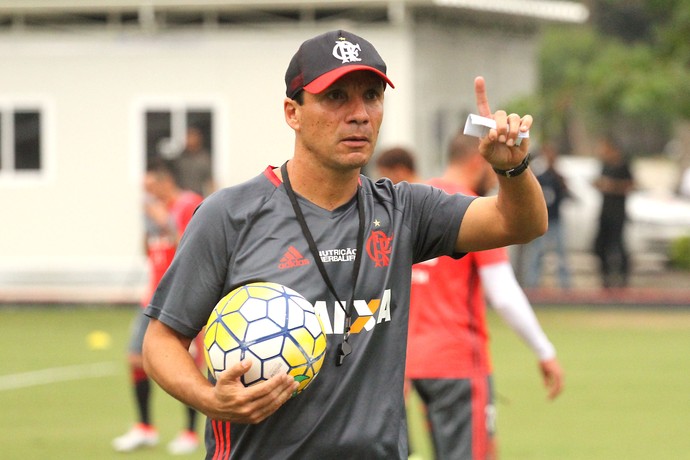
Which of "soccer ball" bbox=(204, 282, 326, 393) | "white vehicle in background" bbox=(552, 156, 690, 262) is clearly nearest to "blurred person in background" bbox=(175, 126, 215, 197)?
"white vehicle in background" bbox=(552, 156, 690, 262)

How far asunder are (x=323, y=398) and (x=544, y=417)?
8737 mm

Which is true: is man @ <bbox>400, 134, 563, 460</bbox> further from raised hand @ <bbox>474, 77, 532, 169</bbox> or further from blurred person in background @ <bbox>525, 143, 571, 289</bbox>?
blurred person in background @ <bbox>525, 143, 571, 289</bbox>

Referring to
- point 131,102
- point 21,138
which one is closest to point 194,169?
point 131,102

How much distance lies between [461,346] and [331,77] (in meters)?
3.17

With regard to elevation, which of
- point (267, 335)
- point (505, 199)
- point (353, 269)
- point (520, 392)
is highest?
point (505, 199)

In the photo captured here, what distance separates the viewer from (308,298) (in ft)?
15.1

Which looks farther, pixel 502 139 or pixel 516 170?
pixel 516 170

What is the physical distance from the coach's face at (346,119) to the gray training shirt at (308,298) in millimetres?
190

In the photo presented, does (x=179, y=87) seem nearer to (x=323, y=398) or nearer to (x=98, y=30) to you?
(x=98, y=30)

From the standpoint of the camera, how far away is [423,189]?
5012mm

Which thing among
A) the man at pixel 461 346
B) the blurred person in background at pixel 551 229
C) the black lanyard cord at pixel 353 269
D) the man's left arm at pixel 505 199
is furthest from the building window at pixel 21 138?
the black lanyard cord at pixel 353 269

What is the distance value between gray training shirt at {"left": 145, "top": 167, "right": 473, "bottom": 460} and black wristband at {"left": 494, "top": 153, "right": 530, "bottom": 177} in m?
0.44

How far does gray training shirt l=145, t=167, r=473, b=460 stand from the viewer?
15.1 feet

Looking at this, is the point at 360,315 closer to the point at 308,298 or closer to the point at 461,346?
the point at 308,298
